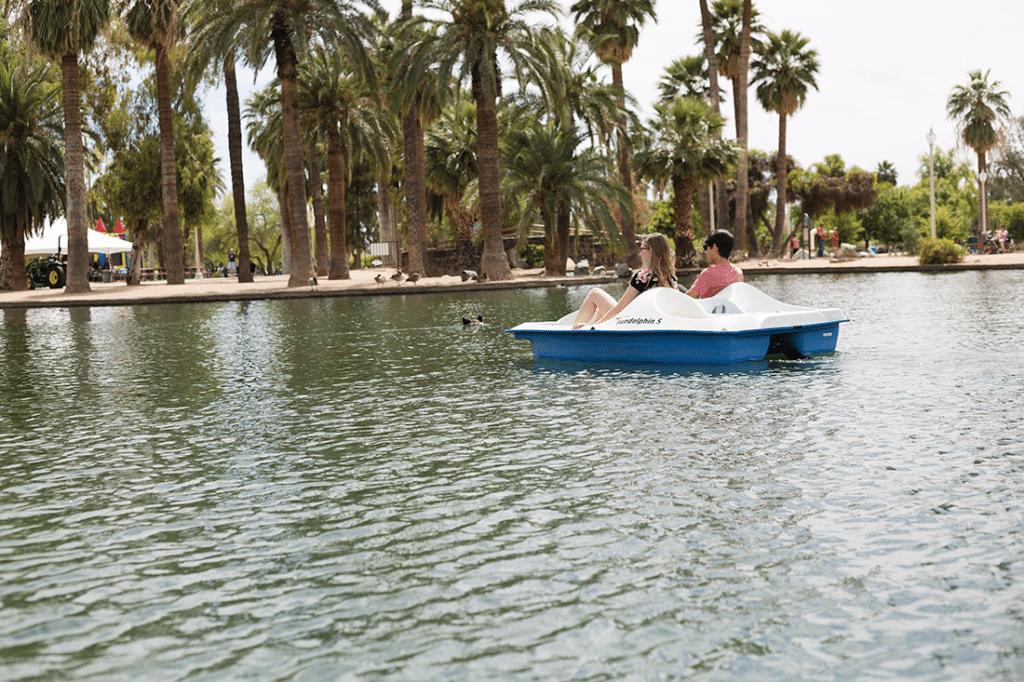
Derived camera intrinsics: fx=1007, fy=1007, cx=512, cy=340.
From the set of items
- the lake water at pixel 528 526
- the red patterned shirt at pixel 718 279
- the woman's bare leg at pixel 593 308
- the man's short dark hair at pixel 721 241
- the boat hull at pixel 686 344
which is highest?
the man's short dark hair at pixel 721 241

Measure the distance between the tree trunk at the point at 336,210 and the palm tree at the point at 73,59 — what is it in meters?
10.3

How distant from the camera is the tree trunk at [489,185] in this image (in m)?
36.8

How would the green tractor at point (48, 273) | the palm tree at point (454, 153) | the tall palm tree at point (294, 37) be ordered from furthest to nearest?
the palm tree at point (454, 153) → the green tractor at point (48, 273) → the tall palm tree at point (294, 37)

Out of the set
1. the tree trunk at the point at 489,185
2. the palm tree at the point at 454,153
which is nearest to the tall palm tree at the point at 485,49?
the tree trunk at the point at 489,185

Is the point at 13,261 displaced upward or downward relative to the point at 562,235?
downward

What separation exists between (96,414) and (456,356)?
17.6 ft

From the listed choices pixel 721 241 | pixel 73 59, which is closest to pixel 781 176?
pixel 73 59

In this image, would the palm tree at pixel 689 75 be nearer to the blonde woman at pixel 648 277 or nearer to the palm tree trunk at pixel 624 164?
the palm tree trunk at pixel 624 164

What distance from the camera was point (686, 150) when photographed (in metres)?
42.8

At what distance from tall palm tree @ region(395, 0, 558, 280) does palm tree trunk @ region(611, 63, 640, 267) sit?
808 cm

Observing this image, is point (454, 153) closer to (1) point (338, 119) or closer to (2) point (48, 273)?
(1) point (338, 119)

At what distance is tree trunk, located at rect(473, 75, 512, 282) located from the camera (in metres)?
36.8

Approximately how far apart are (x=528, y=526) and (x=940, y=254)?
3588 centimetres

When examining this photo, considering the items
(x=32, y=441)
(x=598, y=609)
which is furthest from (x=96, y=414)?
(x=598, y=609)
